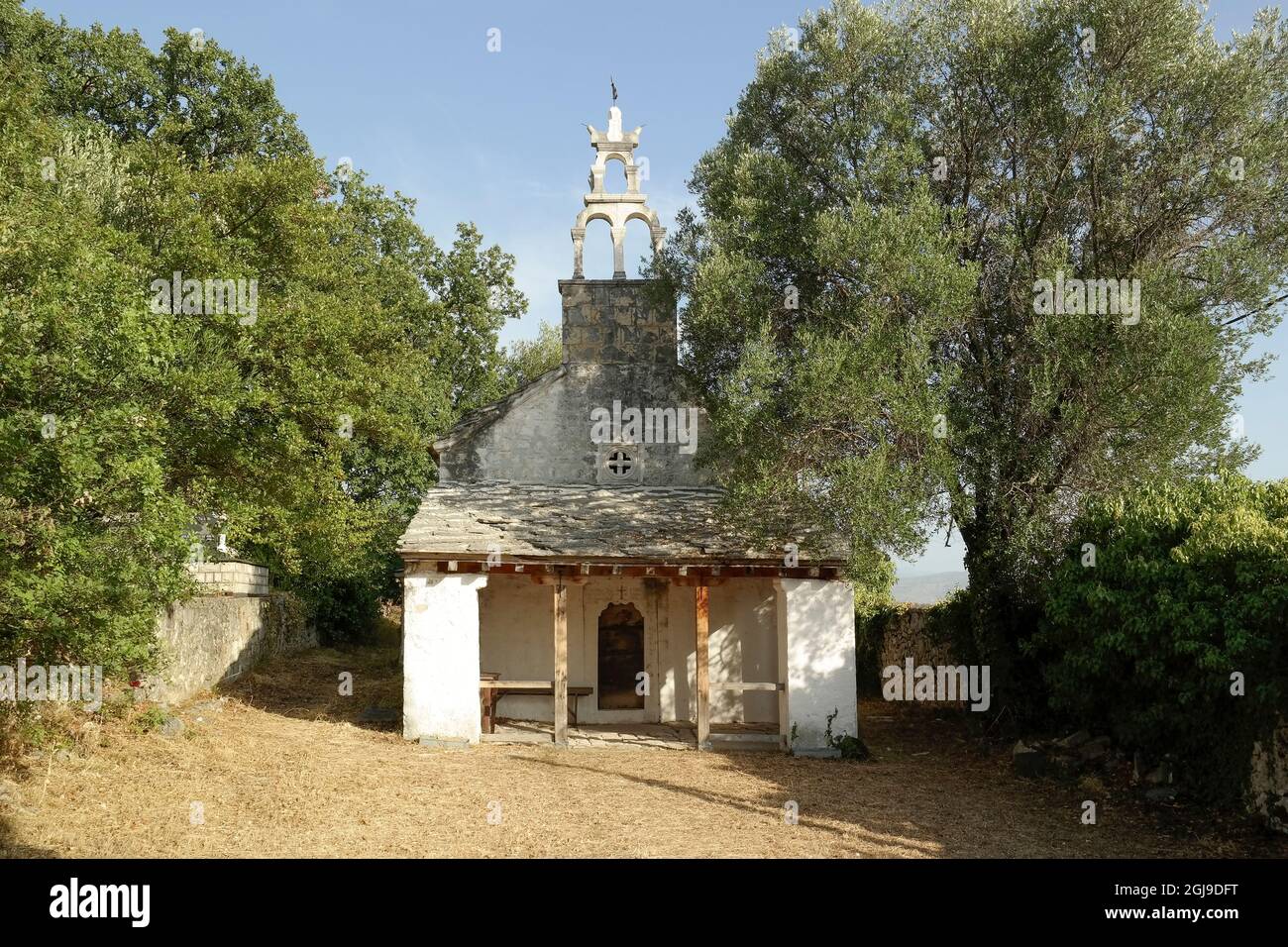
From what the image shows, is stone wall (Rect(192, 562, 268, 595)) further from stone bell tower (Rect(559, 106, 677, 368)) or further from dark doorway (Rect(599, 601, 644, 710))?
stone bell tower (Rect(559, 106, 677, 368))

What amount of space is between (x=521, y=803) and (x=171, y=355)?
6187mm

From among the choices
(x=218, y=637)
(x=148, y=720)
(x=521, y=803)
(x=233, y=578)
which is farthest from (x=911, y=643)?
(x=148, y=720)

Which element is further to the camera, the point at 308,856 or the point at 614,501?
the point at 614,501

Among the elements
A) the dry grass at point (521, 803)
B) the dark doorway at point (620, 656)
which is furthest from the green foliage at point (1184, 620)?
the dark doorway at point (620, 656)

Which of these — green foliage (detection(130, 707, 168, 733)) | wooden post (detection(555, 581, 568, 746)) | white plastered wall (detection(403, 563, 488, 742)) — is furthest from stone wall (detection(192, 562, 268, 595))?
wooden post (detection(555, 581, 568, 746))

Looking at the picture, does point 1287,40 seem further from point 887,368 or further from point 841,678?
point 841,678

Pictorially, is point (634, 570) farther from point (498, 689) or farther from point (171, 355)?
point (171, 355)

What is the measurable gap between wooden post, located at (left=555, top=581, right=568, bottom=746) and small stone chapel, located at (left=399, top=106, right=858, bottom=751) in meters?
0.02

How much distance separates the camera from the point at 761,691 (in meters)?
17.3

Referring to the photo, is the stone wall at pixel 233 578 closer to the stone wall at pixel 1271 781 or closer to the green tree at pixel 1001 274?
the green tree at pixel 1001 274

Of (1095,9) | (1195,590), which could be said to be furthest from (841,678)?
(1095,9)

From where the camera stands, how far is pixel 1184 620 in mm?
9906

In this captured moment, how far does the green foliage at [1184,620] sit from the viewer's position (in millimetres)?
9383
